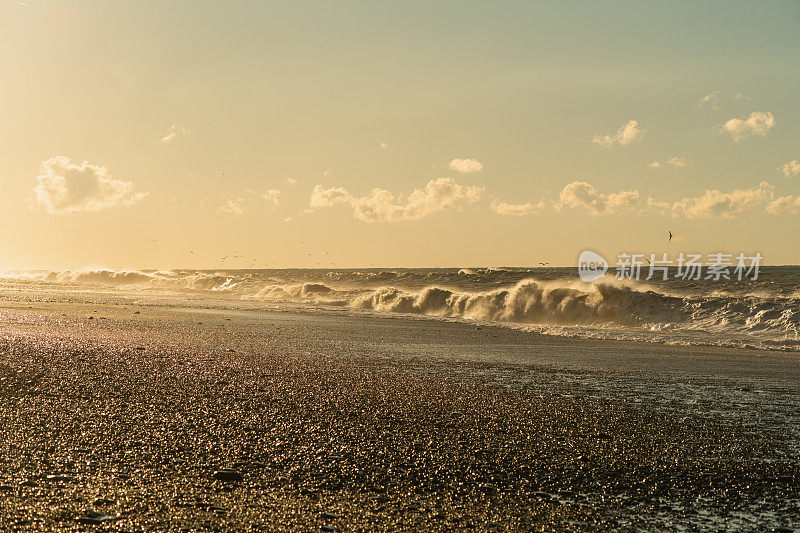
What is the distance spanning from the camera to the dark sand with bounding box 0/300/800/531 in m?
3.98

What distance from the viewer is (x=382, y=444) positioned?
217 inches

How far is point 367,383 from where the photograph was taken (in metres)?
8.64

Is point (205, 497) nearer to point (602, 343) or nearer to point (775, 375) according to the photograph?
point (775, 375)

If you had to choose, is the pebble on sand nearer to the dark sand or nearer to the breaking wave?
the dark sand

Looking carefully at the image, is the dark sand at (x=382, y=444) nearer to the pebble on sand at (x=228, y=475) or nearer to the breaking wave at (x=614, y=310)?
the pebble on sand at (x=228, y=475)

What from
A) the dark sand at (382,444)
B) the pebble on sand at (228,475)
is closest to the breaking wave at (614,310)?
the dark sand at (382,444)

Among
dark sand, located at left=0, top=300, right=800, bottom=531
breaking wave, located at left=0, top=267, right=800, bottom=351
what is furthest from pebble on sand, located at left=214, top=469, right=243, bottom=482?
breaking wave, located at left=0, top=267, right=800, bottom=351

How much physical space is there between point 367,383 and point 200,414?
105 inches

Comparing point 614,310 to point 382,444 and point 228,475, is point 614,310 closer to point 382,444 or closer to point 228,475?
point 382,444

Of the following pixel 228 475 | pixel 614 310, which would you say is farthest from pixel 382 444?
pixel 614 310

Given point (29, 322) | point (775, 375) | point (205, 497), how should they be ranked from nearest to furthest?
point (205, 497)
point (775, 375)
point (29, 322)

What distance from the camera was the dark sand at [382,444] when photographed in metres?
3.98

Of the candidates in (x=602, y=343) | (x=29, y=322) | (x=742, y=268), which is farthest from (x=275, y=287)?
(x=742, y=268)

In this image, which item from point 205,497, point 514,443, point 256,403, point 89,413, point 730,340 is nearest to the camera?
point 205,497
